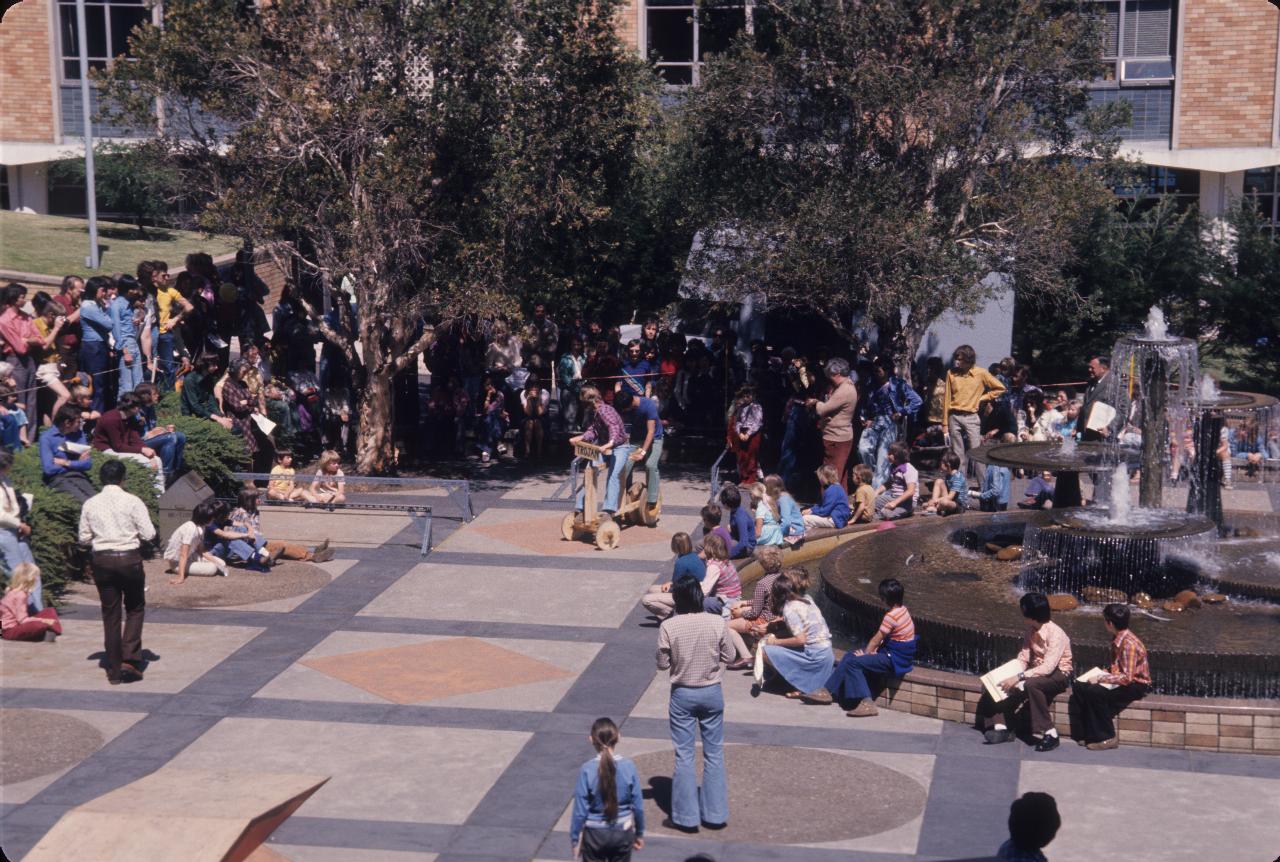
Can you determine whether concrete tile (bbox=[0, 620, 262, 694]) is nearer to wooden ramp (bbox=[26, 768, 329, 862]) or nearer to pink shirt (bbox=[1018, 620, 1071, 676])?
wooden ramp (bbox=[26, 768, 329, 862])

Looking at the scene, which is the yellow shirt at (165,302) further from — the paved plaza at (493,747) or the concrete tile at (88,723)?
the concrete tile at (88,723)

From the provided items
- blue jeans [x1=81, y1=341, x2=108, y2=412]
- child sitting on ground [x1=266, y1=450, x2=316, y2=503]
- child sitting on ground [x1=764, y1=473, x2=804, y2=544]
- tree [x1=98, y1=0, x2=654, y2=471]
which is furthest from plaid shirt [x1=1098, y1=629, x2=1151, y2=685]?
blue jeans [x1=81, y1=341, x2=108, y2=412]

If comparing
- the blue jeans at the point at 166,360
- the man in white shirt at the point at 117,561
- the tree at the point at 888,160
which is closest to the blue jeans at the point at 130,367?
the blue jeans at the point at 166,360

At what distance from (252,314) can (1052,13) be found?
1094 centimetres

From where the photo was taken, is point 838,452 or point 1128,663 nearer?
point 1128,663

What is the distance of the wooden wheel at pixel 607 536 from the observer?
1744cm

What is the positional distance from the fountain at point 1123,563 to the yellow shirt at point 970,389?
2524 mm

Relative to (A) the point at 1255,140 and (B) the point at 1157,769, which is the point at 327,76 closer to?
(B) the point at 1157,769

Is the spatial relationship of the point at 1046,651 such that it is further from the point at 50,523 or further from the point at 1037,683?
the point at 50,523

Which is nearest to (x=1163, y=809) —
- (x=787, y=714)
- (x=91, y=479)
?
(x=787, y=714)

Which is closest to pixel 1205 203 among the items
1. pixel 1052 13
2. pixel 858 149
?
pixel 1052 13

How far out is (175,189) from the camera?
20078 millimetres

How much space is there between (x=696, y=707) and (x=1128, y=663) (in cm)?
337

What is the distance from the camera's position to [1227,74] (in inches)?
1284
